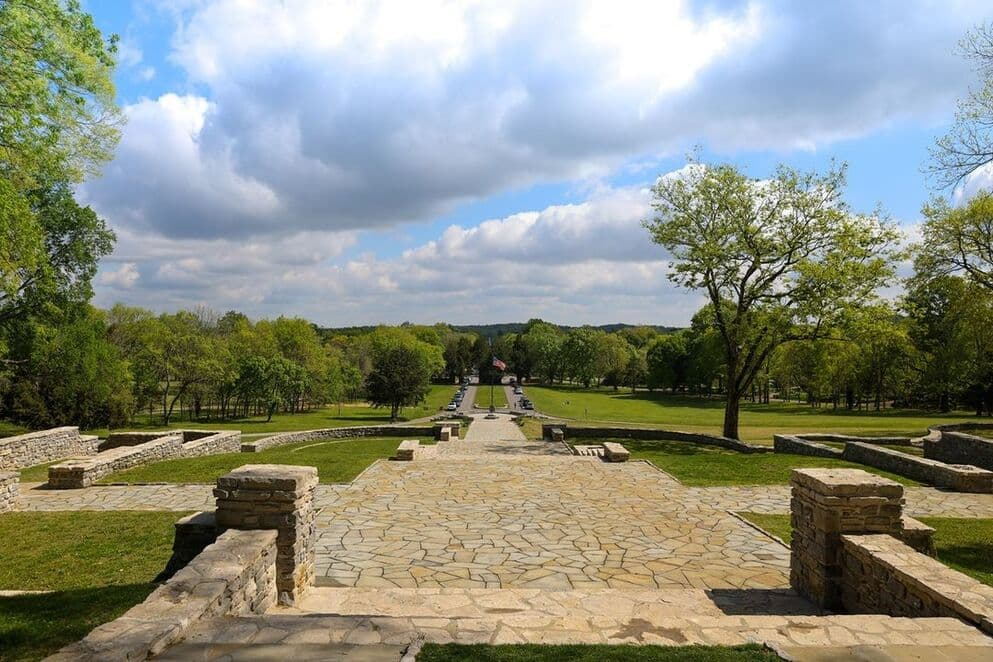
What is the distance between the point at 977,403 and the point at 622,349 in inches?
1943

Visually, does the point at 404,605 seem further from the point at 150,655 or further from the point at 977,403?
the point at 977,403

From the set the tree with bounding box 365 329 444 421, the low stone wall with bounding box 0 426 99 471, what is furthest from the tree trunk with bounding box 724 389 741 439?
the tree with bounding box 365 329 444 421

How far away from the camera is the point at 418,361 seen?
4134 centimetres

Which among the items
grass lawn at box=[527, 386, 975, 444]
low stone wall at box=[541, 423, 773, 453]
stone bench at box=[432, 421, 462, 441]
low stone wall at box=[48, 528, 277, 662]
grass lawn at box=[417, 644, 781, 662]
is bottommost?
grass lawn at box=[527, 386, 975, 444]

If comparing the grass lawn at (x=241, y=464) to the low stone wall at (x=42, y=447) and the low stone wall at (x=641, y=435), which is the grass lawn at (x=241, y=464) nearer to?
the low stone wall at (x=42, y=447)

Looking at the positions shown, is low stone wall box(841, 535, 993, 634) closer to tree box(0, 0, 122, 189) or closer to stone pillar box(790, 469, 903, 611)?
stone pillar box(790, 469, 903, 611)

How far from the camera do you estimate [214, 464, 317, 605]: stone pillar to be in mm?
5578

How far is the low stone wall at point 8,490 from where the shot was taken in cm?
991

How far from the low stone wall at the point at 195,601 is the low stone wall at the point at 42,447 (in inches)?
494

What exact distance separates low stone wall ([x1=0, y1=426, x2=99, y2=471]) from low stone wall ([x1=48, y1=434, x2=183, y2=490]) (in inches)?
104

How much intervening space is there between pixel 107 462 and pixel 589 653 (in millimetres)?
13104

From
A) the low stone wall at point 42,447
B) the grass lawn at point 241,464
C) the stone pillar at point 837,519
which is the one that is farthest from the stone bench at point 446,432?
the stone pillar at point 837,519

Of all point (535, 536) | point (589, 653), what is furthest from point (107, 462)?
point (589, 653)

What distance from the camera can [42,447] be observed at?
53.1ft
